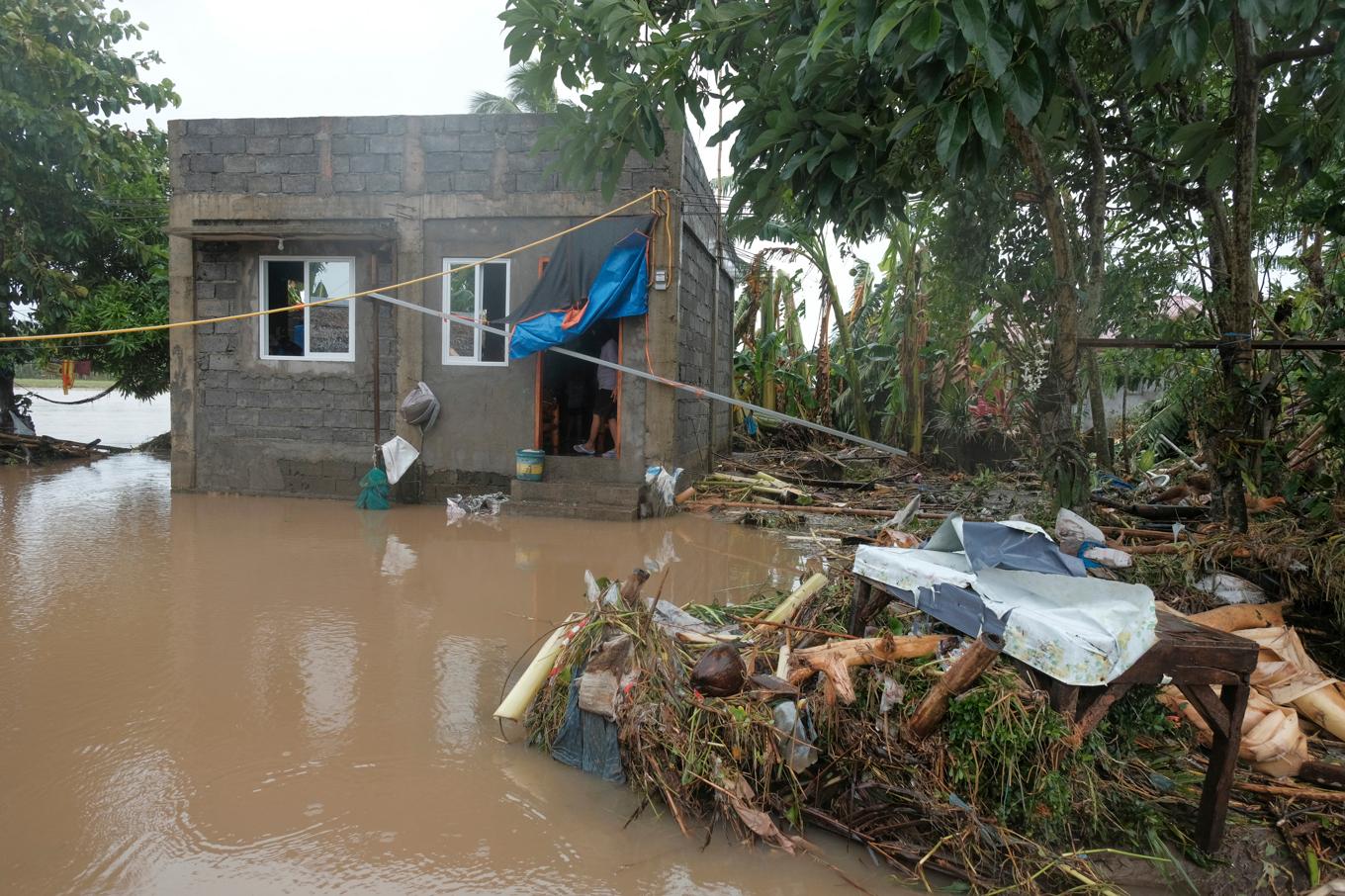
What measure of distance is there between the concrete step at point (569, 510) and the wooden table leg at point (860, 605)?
599 cm

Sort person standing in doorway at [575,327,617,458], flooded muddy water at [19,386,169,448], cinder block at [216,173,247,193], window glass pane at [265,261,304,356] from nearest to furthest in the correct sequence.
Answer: person standing in doorway at [575,327,617,458]
cinder block at [216,173,247,193]
window glass pane at [265,261,304,356]
flooded muddy water at [19,386,169,448]

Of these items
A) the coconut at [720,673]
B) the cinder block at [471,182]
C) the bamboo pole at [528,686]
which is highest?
the cinder block at [471,182]

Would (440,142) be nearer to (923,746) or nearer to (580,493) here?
(580,493)

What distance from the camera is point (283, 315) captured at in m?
11.2

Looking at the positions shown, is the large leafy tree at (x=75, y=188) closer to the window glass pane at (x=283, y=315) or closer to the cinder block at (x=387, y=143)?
the window glass pane at (x=283, y=315)

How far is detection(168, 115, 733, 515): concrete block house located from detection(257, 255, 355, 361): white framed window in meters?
0.03

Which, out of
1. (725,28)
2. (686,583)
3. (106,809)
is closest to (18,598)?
(106,809)

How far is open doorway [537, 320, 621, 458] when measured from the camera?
1034cm

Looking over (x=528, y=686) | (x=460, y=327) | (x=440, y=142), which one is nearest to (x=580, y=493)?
(x=460, y=327)

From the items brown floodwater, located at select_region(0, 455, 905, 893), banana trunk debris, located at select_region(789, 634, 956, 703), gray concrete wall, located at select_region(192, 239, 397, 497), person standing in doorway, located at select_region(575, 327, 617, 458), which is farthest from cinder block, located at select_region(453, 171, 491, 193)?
banana trunk debris, located at select_region(789, 634, 956, 703)

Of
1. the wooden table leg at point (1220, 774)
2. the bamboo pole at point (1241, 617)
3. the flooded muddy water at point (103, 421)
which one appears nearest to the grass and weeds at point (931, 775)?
the wooden table leg at point (1220, 774)

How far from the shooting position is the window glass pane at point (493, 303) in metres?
10.6

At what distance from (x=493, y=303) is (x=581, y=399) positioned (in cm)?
199

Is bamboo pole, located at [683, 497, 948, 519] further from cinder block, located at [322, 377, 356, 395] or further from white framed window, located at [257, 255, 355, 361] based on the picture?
white framed window, located at [257, 255, 355, 361]
